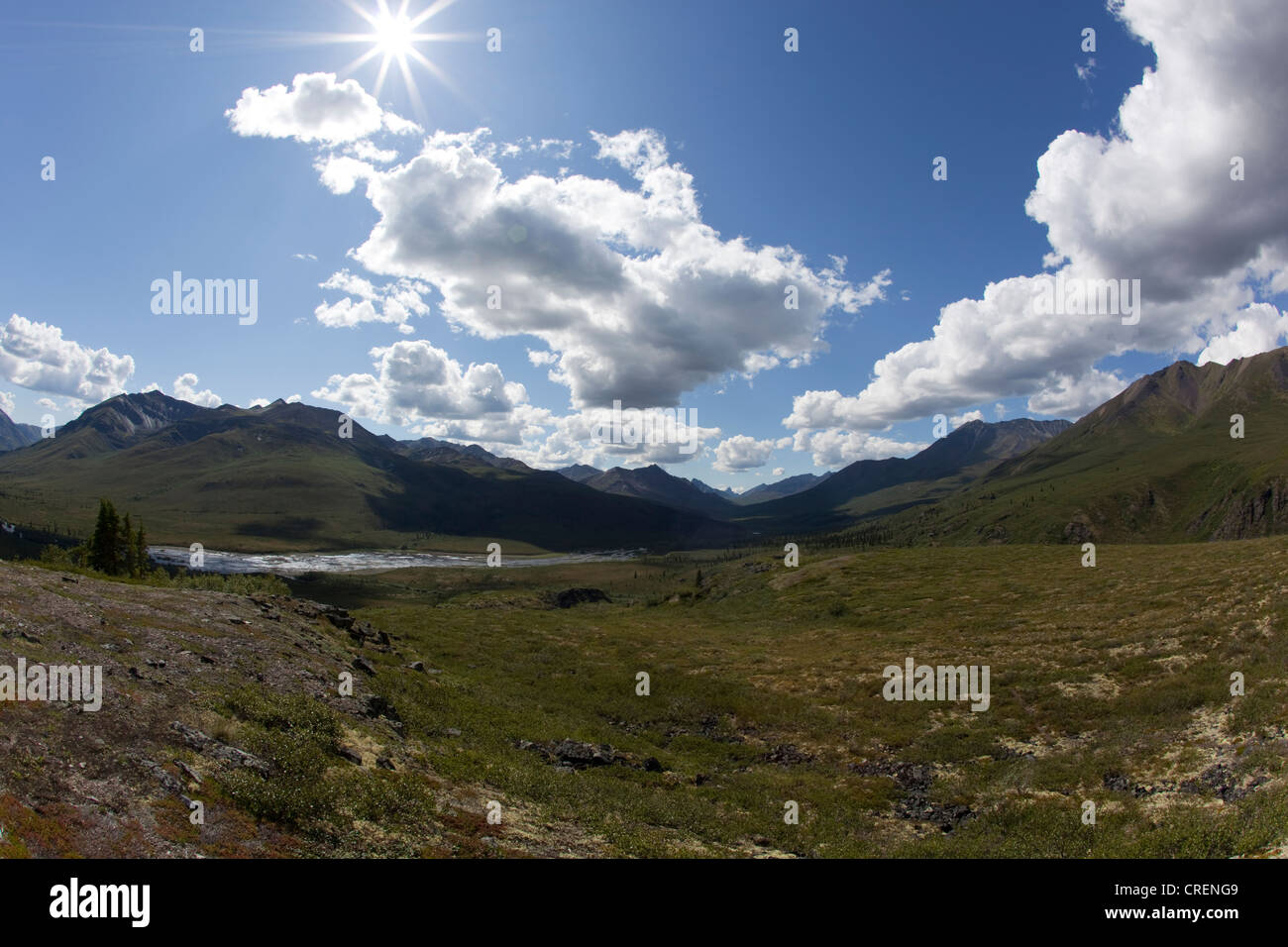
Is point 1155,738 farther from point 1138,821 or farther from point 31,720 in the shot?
point 31,720

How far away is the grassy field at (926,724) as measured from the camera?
21.6m

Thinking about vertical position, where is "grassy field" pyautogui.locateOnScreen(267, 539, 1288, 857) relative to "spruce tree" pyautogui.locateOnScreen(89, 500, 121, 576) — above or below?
below

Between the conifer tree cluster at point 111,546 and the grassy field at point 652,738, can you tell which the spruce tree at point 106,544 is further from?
the grassy field at point 652,738

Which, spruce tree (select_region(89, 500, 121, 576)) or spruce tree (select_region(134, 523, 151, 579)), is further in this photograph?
spruce tree (select_region(134, 523, 151, 579))

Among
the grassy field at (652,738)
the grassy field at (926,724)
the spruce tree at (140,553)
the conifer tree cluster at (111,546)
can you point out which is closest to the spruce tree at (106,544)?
the conifer tree cluster at (111,546)

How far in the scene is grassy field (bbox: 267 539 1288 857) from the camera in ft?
70.7

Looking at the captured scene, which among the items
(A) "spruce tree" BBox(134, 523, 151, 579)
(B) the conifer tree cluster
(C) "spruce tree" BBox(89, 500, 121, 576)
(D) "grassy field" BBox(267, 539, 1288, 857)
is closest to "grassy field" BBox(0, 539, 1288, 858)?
(D) "grassy field" BBox(267, 539, 1288, 857)

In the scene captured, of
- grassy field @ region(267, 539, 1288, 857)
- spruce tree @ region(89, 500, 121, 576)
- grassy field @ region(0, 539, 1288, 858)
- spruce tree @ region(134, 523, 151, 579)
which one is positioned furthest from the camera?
spruce tree @ region(134, 523, 151, 579)

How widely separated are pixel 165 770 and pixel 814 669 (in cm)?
4694

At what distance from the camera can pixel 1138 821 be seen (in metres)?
19.9

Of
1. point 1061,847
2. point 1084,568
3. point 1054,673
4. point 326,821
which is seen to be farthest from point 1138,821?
point 1084,568

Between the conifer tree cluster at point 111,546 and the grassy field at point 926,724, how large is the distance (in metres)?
48.5

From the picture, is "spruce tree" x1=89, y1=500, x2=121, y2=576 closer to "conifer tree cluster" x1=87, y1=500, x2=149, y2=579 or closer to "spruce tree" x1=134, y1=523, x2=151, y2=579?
"conifer tree cluster" x1=87, y1=500, x2=149, y2=579

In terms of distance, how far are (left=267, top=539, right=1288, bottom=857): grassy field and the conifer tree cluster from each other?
48548mm
